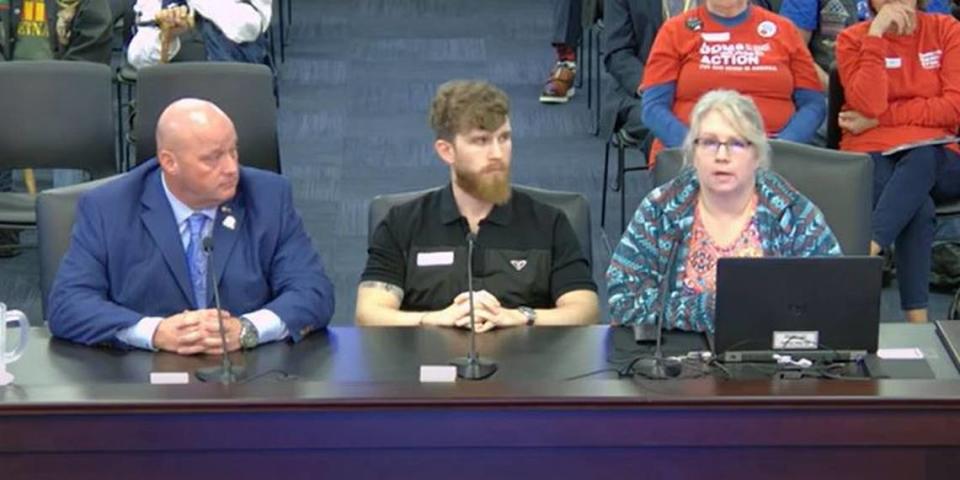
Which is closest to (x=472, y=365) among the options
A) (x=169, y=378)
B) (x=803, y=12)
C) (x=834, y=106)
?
(x=169, y=378)

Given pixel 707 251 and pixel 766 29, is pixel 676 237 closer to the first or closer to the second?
pixel 707 251

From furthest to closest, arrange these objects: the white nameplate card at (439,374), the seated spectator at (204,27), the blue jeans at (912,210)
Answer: the seated spectator at (204,27), the blue jeans at (912,210), the white nameplate card at (439,374)

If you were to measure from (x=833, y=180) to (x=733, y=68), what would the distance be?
1.32 meters

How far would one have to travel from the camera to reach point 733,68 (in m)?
5.86

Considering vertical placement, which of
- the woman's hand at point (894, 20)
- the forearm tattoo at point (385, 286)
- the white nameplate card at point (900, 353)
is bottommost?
the white nameplate card at point (900, 353)

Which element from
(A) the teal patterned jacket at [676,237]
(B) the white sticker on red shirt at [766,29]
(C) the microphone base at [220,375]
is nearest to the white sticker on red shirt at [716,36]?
(B) the white sticker on red shirt at [766,29]

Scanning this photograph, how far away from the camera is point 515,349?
394 cm

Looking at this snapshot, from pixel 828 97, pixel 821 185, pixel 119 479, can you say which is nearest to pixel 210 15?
pixel 828 97

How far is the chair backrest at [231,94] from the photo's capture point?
587 centimetres

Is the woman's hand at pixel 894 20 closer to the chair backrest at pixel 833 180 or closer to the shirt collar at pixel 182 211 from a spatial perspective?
the chair backrest at pixel 833 180

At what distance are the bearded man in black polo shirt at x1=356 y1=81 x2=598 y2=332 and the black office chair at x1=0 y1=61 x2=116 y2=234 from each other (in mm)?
2014

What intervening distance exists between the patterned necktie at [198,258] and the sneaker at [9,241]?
2.92 m

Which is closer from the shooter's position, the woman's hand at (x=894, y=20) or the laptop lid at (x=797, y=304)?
the laptop lid at (x=797, y=304)

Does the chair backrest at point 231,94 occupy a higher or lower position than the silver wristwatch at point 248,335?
higher
